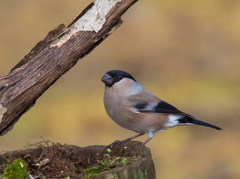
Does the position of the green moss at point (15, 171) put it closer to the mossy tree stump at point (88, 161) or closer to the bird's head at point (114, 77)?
the mossy tree stump at point (88, 161)

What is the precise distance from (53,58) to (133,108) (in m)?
1.44

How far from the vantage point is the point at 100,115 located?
8805mm

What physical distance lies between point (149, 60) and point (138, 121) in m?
4.65

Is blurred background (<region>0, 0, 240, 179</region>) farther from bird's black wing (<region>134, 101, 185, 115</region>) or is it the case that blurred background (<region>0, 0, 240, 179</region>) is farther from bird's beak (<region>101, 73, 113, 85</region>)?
bird's beak (<region>101, 73, 113, 85</region>)

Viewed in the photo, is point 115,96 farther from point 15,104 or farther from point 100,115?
point 100,115

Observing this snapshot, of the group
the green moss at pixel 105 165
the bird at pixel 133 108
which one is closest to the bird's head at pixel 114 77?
the bird at pixel 133 108

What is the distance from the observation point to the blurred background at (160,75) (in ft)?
26.2

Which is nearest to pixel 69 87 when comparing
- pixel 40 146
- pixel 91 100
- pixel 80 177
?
pixel 91 100

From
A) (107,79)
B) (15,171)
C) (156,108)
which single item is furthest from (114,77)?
(15,171)

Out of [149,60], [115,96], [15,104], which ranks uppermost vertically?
[149,60]

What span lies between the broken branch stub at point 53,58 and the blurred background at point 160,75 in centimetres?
336

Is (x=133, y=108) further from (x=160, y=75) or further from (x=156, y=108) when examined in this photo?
(x=160, y=75)

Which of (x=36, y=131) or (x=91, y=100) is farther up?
(x=91, y=100)

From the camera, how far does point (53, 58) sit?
4602 millimetres
